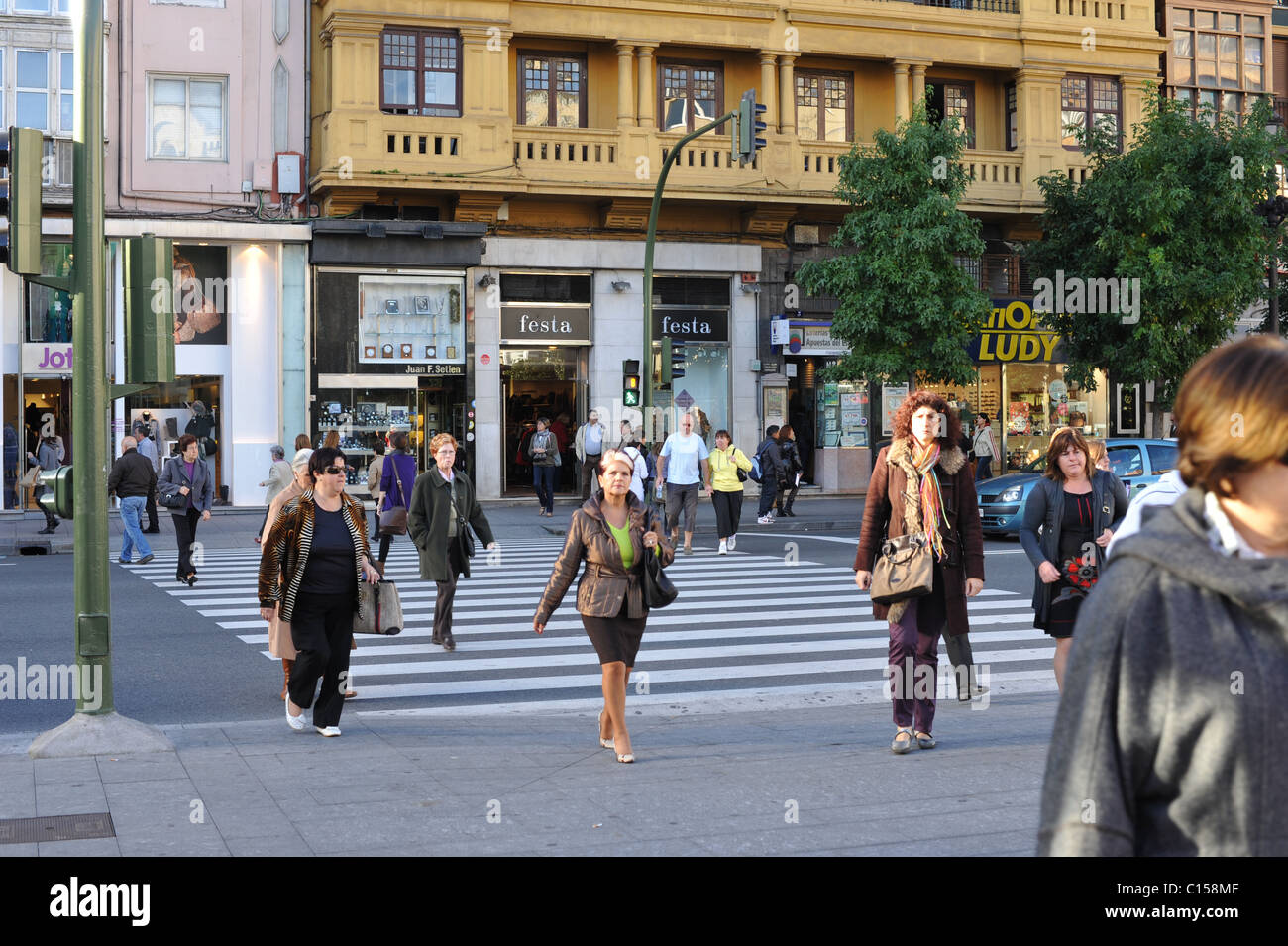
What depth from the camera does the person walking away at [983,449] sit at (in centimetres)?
3114

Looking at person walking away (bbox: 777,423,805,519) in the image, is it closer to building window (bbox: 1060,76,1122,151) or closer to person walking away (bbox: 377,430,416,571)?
building window (bbox: 1060,76,1122,151)

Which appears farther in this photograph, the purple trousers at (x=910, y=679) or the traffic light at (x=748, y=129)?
the traffic light at (x=748, y=129)

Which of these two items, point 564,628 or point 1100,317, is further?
point 1100,317

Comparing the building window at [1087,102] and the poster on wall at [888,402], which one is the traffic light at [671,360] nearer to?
the poster on wall at [888,402]

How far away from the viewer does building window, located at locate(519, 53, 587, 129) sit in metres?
31.1

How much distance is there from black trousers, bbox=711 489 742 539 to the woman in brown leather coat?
1310cm

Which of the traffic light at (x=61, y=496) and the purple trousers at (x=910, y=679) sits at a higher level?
the traffic light at (x=61, y=496)

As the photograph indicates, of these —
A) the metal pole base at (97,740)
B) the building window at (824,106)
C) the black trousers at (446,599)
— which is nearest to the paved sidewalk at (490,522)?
the building window at (824,106)

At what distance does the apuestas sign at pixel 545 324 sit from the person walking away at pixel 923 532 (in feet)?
75.0

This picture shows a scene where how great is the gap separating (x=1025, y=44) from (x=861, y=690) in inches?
1035

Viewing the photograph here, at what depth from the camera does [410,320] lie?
30.1 meters

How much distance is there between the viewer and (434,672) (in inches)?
439
